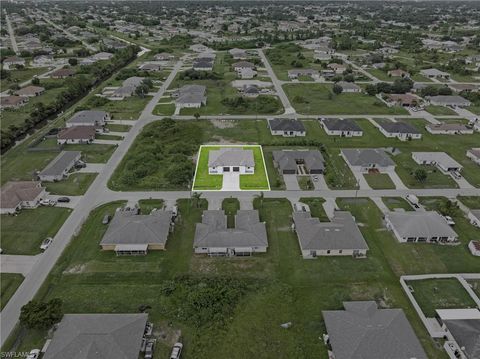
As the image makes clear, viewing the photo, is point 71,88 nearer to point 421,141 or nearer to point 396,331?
point 421,141

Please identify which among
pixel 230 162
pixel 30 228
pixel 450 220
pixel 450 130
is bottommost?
pixel 30 228

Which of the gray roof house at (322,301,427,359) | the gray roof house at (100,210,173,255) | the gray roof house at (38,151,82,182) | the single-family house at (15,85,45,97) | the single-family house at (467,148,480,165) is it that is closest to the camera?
the gray roof house at (322,301,427,359)

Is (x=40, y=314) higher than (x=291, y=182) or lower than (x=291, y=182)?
higher

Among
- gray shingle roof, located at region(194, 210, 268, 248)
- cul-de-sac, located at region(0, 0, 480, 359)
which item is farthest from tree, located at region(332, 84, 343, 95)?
gray shingle roof, located at region(194, 210, 268, 248)

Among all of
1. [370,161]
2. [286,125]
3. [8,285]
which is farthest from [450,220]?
[8,285]

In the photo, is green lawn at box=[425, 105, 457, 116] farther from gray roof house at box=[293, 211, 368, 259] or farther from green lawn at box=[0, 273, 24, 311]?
green lawn at box=[0, 273, 24, 311]

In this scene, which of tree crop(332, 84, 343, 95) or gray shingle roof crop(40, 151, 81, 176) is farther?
tree crop(332, 84, 343, 95)

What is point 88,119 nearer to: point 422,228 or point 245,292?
point 245,292

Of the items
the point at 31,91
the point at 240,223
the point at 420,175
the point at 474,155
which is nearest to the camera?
the point at 240,223
